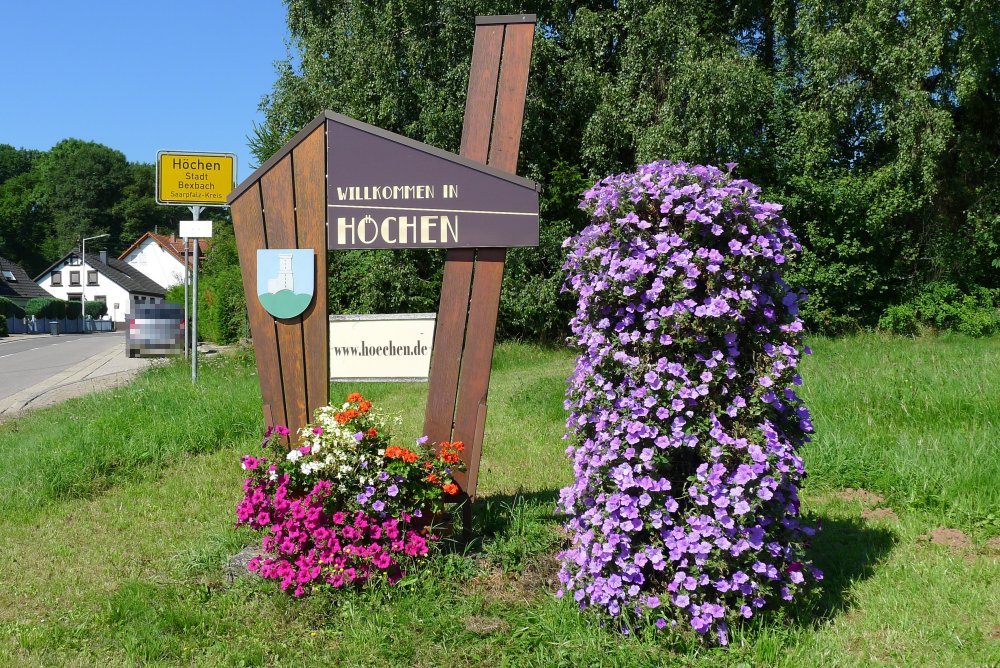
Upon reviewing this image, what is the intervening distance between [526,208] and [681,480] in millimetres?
1754

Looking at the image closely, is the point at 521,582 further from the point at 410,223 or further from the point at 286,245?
the point at 286,245

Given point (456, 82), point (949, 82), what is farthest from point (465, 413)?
point (949, 82)

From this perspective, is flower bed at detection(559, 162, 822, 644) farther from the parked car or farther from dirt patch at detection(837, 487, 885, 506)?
the parked car

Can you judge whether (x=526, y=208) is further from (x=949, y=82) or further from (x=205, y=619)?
(x=949, y=82)

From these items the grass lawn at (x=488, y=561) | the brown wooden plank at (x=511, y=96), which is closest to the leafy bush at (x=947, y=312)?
the grass lawn at (x=488, y=561)

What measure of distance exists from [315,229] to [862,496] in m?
3.82

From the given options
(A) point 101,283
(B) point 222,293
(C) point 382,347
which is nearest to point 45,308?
(A) point 101,283

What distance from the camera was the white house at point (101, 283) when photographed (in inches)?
2680

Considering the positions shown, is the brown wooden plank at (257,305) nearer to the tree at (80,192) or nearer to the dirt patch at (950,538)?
the dirt patch at (950,538)

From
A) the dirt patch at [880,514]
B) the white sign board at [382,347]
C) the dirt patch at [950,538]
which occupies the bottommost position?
the dirt patch at [880,514]

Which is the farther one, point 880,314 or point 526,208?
point 880,314

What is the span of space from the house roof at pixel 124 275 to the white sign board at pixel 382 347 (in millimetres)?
68931

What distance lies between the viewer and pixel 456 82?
15633 millimetres

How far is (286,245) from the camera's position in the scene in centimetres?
462
